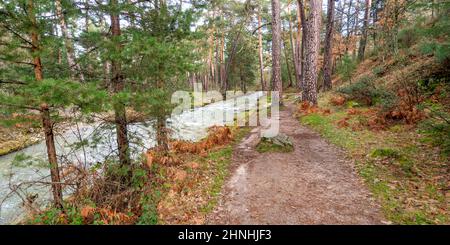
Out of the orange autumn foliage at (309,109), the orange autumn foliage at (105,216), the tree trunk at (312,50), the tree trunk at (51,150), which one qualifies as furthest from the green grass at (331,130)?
the tree trunk at (51,150)

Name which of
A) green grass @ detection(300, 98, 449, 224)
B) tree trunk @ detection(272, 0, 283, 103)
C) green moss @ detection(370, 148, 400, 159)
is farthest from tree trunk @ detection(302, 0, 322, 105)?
green moss @ detection(370, 148, 400, 159)

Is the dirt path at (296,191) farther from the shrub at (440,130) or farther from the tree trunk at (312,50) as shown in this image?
the tree trunk at (312,50)

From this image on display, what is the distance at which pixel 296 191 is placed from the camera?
4969 millimetres

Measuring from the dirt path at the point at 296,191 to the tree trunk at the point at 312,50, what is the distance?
190 inches

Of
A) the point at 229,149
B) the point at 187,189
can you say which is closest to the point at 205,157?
the point at 229,149

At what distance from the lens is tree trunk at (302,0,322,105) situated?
1052 cm

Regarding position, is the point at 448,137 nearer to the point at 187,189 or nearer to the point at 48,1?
the point at 187,189

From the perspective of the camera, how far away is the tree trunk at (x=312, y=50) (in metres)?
10.5

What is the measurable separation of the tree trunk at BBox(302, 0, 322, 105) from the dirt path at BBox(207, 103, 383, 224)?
15.8 ft

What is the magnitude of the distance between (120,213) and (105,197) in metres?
0.72

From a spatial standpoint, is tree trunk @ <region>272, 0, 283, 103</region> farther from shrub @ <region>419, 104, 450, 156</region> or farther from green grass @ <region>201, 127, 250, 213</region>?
shrub @ <region>419, 104, 450, 156</region>

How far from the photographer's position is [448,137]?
Result: 17.3 feet

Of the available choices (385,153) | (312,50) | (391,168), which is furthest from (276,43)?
(391,168)

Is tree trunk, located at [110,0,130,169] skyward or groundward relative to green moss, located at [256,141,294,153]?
skyward
